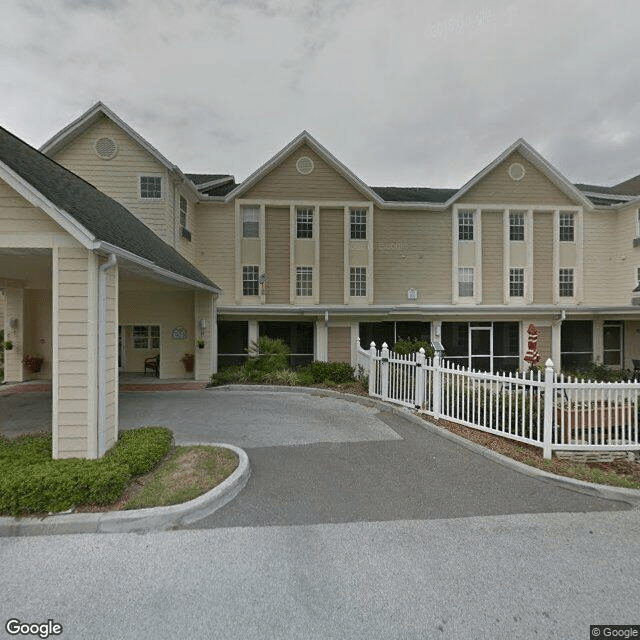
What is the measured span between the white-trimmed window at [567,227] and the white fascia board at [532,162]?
0.92m

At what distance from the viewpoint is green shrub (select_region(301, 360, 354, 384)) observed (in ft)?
35.5

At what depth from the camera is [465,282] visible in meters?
15.7

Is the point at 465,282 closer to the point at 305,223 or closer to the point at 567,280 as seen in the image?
the point at 567,280

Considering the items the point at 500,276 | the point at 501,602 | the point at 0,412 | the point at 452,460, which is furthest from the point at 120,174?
the point at 500,276

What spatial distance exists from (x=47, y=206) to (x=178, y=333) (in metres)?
8.41

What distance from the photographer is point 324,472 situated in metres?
4.90

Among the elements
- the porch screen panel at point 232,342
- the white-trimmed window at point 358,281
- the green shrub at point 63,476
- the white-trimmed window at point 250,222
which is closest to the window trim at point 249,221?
the white-trimmed window at point 250,222

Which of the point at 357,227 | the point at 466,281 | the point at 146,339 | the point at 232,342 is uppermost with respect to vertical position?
the point at 357,227

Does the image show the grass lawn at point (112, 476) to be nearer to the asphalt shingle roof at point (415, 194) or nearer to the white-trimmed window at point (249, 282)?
the white-trimmed window at point (249, 282)

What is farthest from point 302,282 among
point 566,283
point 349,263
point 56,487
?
point 566,283

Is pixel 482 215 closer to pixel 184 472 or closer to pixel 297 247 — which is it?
pixel 297 247

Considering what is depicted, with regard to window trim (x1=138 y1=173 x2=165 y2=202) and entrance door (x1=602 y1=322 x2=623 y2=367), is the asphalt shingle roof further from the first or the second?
entrance door (x1=602 y1=322 x2=623 y2=367)

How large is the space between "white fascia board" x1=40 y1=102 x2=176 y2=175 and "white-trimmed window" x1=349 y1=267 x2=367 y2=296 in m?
8.54

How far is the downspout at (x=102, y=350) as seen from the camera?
4844 mm
